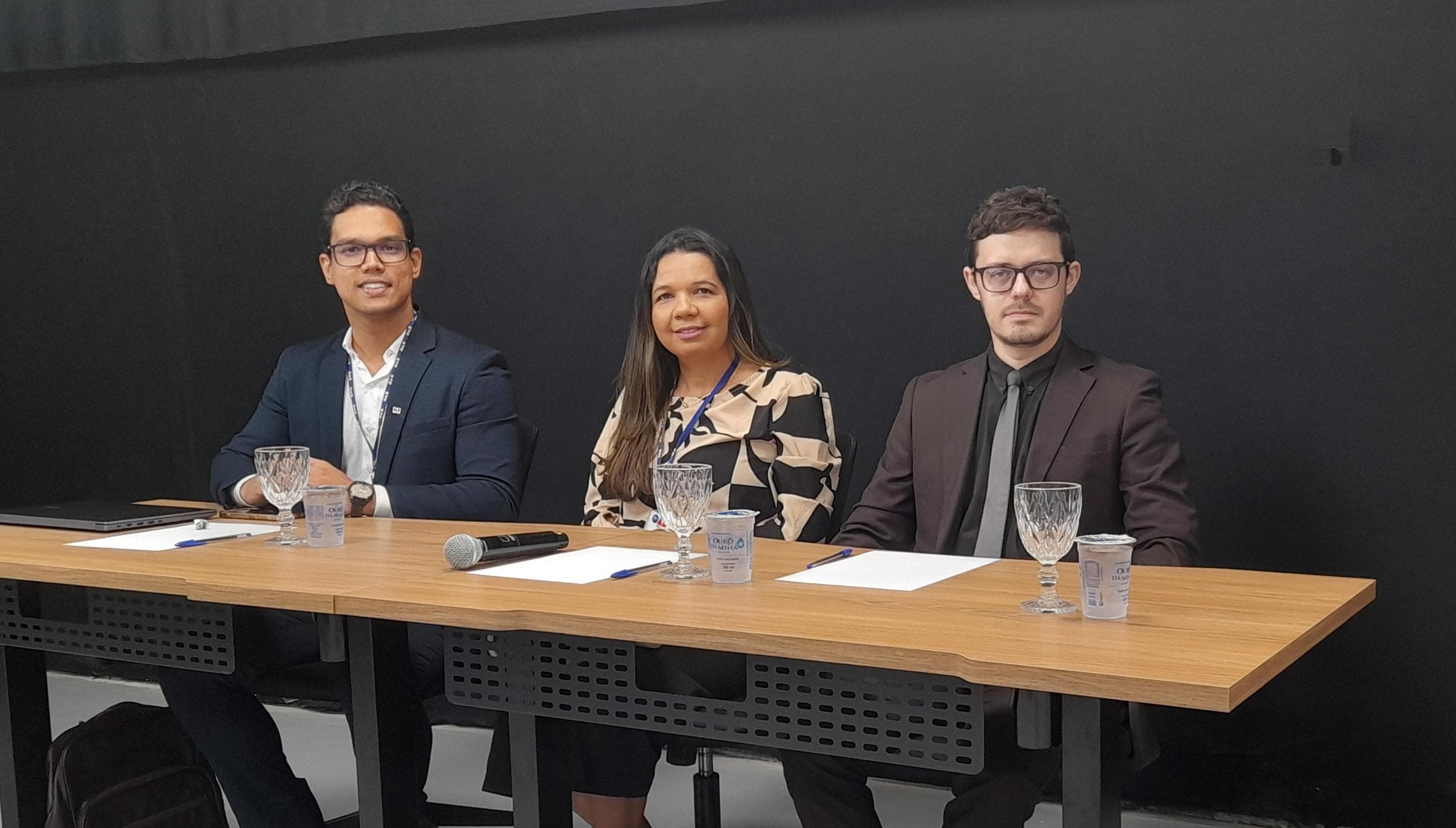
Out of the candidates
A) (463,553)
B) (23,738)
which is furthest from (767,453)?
(23,738)

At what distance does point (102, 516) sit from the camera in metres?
2.82

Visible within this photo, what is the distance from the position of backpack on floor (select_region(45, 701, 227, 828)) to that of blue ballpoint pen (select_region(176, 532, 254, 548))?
0.45m

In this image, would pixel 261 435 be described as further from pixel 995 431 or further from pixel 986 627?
pixel 986 627

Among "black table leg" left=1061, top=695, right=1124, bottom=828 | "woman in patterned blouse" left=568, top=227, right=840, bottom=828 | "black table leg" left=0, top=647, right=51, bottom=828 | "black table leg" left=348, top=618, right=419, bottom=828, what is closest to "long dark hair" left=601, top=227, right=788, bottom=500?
"woman in patterned blouse" left=568, top=227, right=840, bottom=828

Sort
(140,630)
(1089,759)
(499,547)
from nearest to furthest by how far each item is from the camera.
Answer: (1089,759), (499,547), (140,630)

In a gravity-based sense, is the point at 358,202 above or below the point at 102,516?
above

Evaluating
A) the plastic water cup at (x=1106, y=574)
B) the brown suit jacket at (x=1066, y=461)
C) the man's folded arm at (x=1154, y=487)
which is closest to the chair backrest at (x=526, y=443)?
the brown suit jacket at (x=1066, y=461)

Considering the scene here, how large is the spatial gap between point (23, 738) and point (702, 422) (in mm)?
1471

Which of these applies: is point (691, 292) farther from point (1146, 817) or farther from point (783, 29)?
point (1146, 817)

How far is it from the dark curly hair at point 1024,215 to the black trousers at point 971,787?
1058mm

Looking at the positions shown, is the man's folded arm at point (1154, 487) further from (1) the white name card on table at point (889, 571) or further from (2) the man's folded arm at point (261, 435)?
(2) the man's folded arm at point (261, 435)

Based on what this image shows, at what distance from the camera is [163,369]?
4742mm

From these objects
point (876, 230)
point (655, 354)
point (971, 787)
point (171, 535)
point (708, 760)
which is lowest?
point (708, 760)

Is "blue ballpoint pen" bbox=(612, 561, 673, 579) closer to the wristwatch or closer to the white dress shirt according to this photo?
the wristwatch
